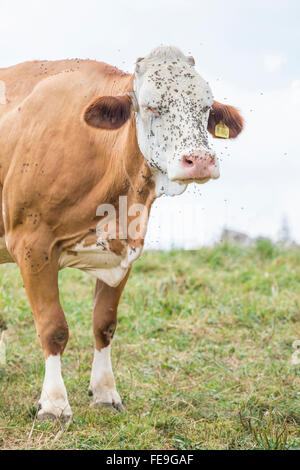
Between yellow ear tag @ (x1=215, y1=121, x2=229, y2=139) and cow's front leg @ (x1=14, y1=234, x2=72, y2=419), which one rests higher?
yellow ear tag @ (x1=215, y1=121, x2=229, y2=139)

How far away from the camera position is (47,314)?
4.35m

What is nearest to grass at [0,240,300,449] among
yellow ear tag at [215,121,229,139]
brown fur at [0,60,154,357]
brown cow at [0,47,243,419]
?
brown cow at [0,47,243,419]

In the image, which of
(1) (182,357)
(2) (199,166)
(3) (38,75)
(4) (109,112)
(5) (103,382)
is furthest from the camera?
(1) (182,357)

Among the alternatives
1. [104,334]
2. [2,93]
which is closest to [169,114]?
[2,93]

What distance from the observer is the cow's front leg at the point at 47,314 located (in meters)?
4.33

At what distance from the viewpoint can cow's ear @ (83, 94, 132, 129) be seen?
4.00 meters

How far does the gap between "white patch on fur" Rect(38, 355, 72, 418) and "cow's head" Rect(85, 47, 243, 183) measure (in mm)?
1495

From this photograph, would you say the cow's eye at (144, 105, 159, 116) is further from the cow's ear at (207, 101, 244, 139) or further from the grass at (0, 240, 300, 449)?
the grass at (0, 240, 300, 449)

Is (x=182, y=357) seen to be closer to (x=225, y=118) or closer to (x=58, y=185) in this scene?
(x=58, y=185)

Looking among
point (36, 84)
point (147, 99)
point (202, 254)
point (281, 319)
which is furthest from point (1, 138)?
point (202, 254)

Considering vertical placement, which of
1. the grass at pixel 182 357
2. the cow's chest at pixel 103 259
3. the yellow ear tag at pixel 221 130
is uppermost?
the yellow ear tag at pixel 221 130

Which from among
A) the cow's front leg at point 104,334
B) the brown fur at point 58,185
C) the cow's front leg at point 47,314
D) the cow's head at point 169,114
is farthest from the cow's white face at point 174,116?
the cow's front leg at point 104,334

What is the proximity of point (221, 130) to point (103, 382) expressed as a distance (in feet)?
6.52

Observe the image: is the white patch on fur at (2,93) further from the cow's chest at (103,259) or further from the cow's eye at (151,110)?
the cow's eye at (151,110)
